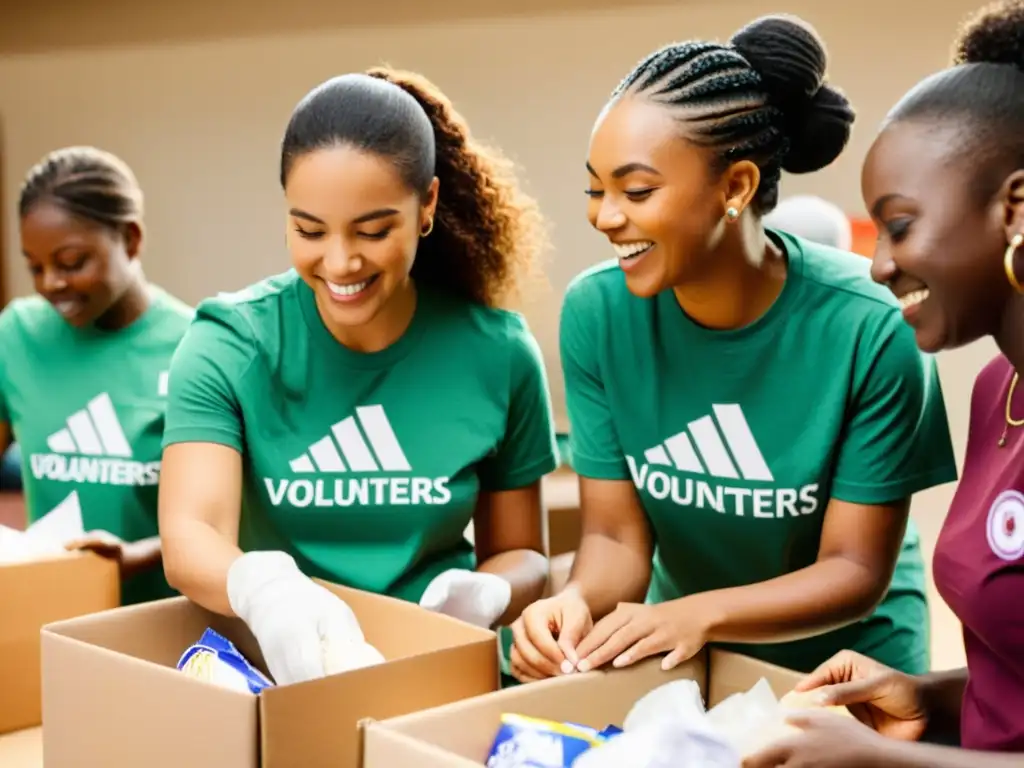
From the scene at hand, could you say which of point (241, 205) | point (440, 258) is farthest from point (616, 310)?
point (241, 205)

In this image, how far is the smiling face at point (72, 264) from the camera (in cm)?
186

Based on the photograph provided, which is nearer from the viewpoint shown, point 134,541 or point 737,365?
point 737,365

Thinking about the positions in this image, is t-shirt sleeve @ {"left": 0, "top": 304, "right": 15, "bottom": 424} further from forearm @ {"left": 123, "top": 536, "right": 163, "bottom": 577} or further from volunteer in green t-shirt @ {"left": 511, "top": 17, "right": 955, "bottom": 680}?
volunteer in green t-shirt @ {"left": 511, "top": 17, "right": 955, "bottom": 680}

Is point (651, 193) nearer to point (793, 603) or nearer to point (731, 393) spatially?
point (731, 393)

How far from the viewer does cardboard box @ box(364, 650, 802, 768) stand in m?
0.91

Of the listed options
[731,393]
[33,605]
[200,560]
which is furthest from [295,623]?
[731,393]

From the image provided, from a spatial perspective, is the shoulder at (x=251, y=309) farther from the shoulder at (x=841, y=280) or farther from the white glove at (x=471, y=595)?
the shoulder at (x=841, y=280)

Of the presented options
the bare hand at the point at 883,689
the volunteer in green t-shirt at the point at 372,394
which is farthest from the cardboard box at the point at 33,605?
the bare hand at the point at 883,689

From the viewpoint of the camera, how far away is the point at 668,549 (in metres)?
1.47

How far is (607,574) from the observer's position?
1.40m

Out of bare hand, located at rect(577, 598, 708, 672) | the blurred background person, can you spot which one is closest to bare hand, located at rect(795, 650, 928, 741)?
bare hand, located at rect(577, 598, 708, 672)

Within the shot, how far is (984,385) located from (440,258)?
0.71 m

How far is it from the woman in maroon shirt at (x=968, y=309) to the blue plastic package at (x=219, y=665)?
52 cm

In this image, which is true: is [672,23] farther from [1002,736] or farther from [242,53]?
[1002,736]
